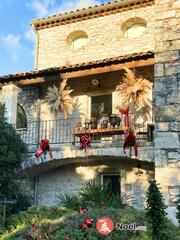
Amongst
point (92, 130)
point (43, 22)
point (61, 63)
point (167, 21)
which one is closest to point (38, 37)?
point (43, 22)

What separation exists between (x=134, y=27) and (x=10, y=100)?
5.42 metres

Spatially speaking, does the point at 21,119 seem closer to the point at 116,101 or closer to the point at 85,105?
the point at 85,105

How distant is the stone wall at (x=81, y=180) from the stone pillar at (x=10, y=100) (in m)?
2.10

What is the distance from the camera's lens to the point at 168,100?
7977mm

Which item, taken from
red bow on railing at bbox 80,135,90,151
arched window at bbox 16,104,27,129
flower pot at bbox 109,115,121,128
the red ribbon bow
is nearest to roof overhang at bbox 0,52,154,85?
flower pot at bbox 109,115,121,128

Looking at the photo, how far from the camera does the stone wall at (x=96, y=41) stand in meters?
14.2

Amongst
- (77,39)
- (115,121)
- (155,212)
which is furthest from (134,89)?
(155,212)

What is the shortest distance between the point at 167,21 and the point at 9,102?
586cm

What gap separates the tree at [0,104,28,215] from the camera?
33.0 feet

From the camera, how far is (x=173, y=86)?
800cm

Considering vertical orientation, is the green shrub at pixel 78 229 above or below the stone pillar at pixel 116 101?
below

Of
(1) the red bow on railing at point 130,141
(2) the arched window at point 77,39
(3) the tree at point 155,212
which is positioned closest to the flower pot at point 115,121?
(1) the red bow on railing at point 130,141

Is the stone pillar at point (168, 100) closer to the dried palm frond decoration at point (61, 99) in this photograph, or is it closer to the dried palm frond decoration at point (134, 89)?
the dried palm frond decoration at point (134, 89)

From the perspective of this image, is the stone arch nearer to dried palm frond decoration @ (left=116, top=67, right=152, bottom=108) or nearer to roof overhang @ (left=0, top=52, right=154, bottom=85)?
dried palm frond decoration @ (left=116, top=67, right=152, bottom=108)
